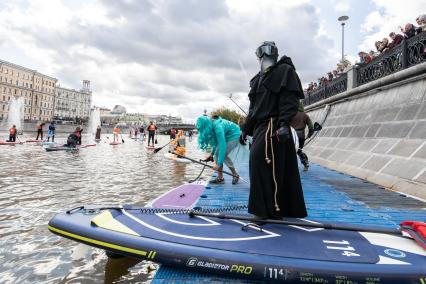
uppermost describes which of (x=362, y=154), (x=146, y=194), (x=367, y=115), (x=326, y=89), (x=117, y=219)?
(x=326, y=89)

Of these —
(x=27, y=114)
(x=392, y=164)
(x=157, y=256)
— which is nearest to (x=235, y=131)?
(x=392, y=164)

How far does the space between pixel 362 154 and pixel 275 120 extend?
21.5 feet

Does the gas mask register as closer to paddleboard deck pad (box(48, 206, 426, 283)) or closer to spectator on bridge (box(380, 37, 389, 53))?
paddleboard deck pad (box(48, 206, 426, 283))

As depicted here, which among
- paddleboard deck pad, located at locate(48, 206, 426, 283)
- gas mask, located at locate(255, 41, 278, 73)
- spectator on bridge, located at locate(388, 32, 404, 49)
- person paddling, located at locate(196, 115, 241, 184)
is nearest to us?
paddleboard deck pad, located at locate(48, 206, 426, 283)

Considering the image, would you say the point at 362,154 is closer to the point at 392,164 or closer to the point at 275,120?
the point at 392,164

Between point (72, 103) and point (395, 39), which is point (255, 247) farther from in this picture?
point (72, 103)

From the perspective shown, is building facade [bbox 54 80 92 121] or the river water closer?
the river water

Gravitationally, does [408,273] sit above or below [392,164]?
below

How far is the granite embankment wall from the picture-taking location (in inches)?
257

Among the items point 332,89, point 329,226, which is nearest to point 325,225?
point 329,226

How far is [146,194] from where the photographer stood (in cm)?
663

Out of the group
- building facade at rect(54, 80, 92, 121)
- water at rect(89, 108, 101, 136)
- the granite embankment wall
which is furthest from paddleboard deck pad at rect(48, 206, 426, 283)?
building facade at rect(54, 80, 92, 121)

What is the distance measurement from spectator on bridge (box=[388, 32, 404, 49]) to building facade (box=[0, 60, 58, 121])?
10377cm

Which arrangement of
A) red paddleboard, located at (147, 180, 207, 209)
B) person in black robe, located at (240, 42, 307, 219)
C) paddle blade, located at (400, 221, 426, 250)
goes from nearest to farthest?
paddle blade, located at (400, 221, 426, 250)
person in black robe, located at (240, 42, 307, 219)
red paddleboard, located at (147, 180, 207, 209)
